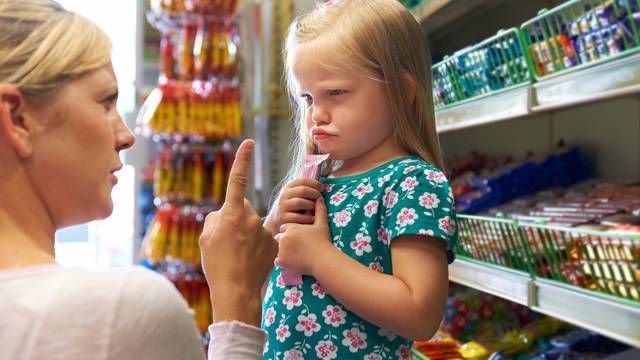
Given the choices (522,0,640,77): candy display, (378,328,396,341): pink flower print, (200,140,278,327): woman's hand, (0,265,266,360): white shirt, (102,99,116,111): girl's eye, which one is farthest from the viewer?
(522,0,640,77): candy display

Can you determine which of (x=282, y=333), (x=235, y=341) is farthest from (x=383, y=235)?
(x=235, y=341)

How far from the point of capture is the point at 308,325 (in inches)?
42.1

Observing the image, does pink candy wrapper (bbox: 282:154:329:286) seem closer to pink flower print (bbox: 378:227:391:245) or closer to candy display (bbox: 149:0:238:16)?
pink flower print (bbox: 378:227:391:245)

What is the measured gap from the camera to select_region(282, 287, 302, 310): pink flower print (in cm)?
109

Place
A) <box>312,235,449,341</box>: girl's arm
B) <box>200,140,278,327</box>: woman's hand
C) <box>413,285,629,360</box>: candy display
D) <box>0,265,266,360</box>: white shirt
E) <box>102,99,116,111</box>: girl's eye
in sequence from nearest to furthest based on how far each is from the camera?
<box>0,265,266,360</box>: white shirt < <box>102,99,116,111</box>: girl's eye < <box>200,140,278,327</box>: woman's hand < <box>312,235,449,341</box>: girl's arm < <box>413,285,629,360</box>: candy display

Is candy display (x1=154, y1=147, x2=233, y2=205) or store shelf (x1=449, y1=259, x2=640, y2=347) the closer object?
store shelf (x1=449, y1=259, x2=640, y2=347)

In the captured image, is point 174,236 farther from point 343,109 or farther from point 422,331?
point 422,331

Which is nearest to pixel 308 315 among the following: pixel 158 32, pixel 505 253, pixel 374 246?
pixel 374 246

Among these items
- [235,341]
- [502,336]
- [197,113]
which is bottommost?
[502,336]

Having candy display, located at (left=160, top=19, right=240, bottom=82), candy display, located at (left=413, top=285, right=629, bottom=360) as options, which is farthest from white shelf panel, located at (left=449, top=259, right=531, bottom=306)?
candy display, located at (left=160, top=19, right=240, bottom=82)

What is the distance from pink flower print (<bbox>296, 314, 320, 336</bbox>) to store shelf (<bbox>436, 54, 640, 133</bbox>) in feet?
2.30

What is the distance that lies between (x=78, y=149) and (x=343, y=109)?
50 cm

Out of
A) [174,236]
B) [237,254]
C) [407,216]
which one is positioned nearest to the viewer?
[237,254]

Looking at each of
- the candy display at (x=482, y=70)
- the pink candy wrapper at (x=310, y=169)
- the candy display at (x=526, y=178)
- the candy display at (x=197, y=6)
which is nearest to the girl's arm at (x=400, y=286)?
the pink candy wrapper at (x=310, y=169)
